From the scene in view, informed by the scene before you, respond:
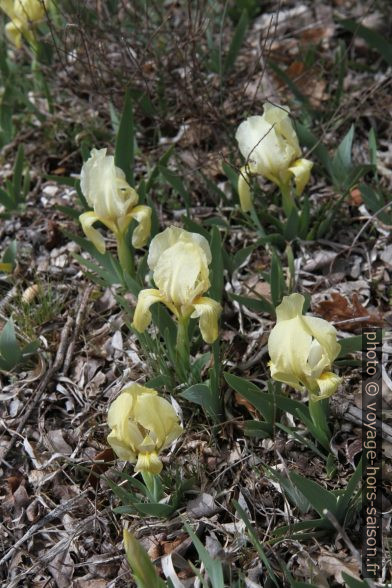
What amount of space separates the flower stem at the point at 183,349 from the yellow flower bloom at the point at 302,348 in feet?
1.16

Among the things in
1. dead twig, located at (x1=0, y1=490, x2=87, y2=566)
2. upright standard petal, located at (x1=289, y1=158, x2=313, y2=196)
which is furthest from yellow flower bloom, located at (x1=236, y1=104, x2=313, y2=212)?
dead twig, located at (x1=0, y1=490, x2=87, y2=566)

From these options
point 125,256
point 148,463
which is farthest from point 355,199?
point 148,463

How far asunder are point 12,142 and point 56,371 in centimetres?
135

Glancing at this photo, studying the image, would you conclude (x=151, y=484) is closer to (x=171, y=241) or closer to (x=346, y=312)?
(x=171, y=241)

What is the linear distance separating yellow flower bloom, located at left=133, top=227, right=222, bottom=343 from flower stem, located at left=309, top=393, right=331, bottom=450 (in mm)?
326

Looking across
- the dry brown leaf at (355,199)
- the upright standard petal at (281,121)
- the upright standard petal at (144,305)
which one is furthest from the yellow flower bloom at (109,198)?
the dry brown leaf at (355,199)

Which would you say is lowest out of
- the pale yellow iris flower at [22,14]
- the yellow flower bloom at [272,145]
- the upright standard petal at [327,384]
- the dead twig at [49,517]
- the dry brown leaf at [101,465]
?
the dead twig at [49,517]

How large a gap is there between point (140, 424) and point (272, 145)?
1005 millimetres

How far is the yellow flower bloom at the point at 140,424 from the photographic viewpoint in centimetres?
166

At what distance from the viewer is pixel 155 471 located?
1.70 meters

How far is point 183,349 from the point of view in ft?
6.70

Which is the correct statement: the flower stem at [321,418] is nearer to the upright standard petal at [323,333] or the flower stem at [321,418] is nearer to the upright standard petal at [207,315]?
the upright standard petal at [323,333]

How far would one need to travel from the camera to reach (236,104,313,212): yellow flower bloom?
2.19m

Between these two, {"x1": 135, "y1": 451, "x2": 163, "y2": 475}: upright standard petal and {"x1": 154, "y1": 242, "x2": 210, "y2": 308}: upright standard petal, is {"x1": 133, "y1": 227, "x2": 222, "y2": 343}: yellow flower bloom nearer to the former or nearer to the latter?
{"x1": 154, "y1": 242, "x2": 210, "y2": 308}: upright standard petal
